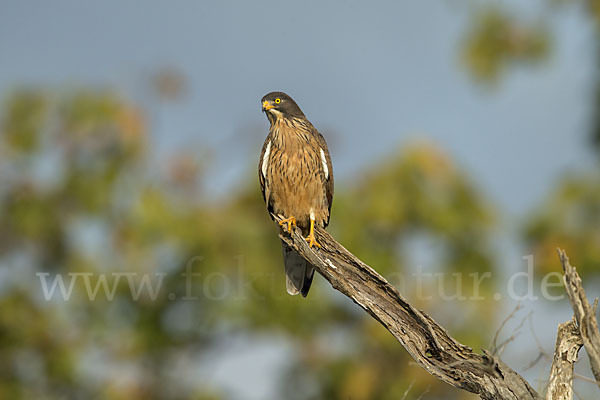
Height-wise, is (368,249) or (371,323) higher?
(368,249)

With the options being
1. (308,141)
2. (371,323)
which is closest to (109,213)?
(371,323)

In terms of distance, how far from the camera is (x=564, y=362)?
2.93 meters

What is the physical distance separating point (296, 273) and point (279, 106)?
56.2 inches

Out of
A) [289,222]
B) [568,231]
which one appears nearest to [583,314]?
[289,222]

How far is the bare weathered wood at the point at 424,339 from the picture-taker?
9.67ft

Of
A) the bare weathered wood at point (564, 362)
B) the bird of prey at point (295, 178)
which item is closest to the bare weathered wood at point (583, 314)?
the bare weathered wood at point (564, 362)

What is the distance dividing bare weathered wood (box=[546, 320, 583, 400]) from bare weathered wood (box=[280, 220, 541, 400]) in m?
0.09

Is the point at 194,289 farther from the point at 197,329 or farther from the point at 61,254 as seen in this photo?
the point at 61,254

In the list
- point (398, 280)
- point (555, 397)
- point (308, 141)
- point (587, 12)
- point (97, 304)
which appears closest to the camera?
point (555, 397)

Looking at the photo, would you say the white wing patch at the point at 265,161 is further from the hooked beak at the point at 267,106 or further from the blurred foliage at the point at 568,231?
the blurred foliage at the point at 568,231

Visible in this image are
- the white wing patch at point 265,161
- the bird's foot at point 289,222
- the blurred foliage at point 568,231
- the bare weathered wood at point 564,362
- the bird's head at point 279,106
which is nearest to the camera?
the bare weathered wood at point 564,362

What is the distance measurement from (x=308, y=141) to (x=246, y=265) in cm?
712

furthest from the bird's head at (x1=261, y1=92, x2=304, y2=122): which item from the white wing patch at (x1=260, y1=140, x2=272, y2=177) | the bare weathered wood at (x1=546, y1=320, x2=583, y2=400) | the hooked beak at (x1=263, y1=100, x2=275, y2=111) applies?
the bare weathered wood at (x1=546, y1=320, x2=583, y2=400)

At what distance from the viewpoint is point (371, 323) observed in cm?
1250
